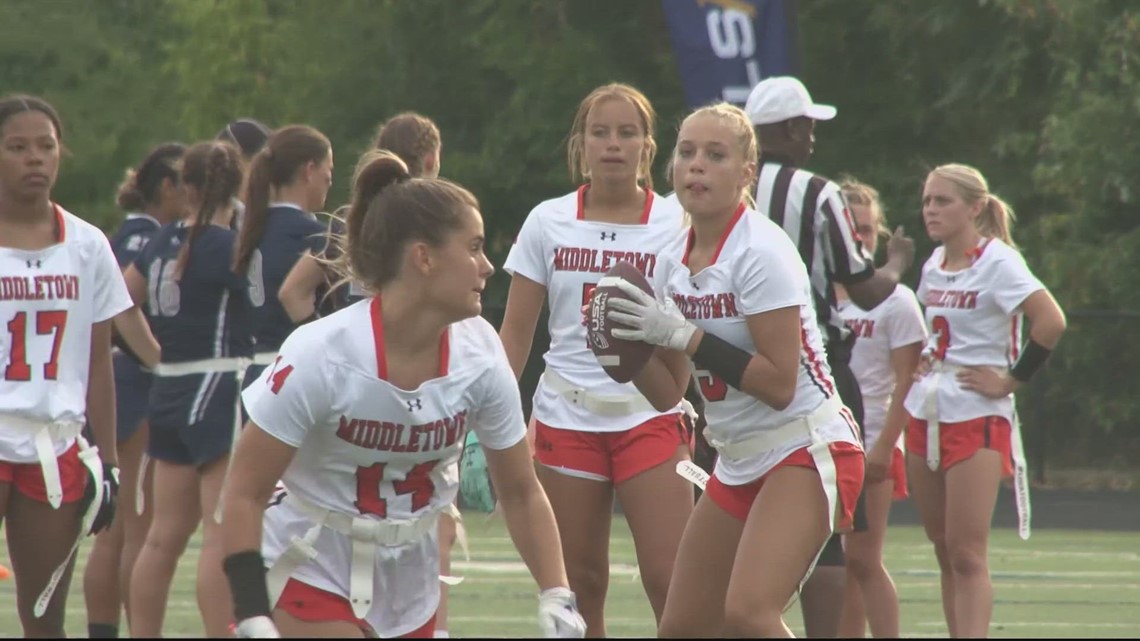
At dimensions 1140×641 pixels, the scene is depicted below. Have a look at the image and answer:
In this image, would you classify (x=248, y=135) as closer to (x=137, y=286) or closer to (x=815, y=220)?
(x=137, y=286)

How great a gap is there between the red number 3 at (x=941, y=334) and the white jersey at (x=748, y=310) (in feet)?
9.75

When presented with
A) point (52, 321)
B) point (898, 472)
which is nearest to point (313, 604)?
point (52, 321)

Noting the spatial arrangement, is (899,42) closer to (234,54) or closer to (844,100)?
(844,100)

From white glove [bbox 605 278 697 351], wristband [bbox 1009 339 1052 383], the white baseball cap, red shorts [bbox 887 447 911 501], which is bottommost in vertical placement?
red shorts [bbox 887 447 911 501]

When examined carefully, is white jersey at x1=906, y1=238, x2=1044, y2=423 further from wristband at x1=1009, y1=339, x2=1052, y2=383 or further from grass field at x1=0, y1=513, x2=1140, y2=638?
grass field at x1=0, y1=513, x2=1140, y2=638

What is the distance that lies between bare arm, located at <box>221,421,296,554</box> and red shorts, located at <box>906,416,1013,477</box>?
171 inches

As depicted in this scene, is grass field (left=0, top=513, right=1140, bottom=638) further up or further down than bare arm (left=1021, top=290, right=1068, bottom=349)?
further down

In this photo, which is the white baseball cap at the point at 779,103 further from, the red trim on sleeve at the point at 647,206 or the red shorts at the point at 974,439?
the red shorts at the point at 974,439

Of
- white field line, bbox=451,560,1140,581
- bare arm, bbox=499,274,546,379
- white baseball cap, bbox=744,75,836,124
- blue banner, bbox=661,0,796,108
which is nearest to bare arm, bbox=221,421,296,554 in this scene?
bare arm, bbox=499,274,546,379

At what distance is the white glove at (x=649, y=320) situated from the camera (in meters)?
5.69

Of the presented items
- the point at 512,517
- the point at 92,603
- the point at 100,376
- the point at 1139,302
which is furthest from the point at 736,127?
the point at 1139,302

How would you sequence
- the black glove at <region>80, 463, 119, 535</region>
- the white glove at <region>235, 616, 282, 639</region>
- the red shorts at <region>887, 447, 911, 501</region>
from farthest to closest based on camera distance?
the red shorts at <region>887, 447, 911, 501</region>
the black glove at <region>80, 463, 119, 535</region>
the white glove at <region>235, 616, 282, 639</region>

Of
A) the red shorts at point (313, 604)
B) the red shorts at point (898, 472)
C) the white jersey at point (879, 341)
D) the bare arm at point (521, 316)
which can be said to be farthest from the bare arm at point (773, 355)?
the red shorts at point (898, 472)

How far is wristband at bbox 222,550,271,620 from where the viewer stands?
4.63 m
